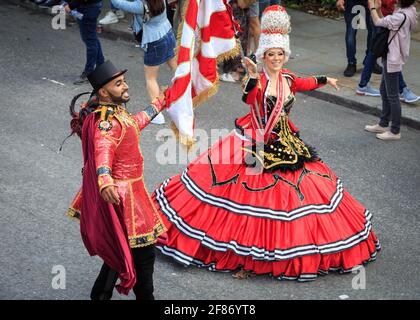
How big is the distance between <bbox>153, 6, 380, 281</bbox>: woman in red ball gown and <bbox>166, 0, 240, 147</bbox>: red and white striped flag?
0.98 feet

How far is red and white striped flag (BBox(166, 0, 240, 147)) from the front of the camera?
6207mm

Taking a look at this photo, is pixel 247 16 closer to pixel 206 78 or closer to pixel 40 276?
pixel 206 78

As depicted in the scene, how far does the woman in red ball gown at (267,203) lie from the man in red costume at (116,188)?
2.64 feet

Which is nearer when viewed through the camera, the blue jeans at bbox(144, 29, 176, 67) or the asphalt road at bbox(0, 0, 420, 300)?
the asphalt road at bbox(0, 0, 420, 300)

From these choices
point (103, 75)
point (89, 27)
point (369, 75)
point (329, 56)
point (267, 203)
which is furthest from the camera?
point (329, 56)

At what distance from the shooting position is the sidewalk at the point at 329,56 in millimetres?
10352

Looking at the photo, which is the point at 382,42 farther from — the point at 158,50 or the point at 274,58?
the point at 274,58

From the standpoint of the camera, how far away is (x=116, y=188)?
528 cm

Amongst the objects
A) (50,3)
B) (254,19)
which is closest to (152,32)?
(254,19)

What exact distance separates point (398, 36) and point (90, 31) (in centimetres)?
408

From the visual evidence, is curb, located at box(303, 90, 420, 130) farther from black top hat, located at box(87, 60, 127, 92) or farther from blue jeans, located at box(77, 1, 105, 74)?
black top hat, located at box(87, 60, 127, 92)

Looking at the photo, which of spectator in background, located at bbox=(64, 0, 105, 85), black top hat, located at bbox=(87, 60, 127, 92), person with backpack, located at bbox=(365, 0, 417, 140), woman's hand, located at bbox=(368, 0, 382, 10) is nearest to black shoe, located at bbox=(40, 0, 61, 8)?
spectator in background, located at bbox=(64, 0, 105, 85)
